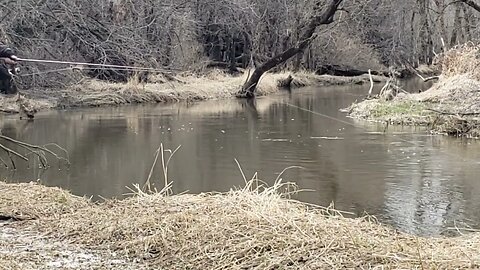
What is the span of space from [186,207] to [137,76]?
19.1 meters

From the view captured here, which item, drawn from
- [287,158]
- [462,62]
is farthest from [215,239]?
[462,62]

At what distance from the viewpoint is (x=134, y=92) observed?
24.3 meters

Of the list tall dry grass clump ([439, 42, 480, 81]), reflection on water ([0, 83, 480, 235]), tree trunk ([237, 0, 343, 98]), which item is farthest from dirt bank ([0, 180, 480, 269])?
tree trunk ([237, 0, 343, 98])

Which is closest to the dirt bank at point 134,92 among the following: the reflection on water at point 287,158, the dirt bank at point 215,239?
the reflection on water at point 287,158

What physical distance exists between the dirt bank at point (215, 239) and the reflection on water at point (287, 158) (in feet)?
6.86

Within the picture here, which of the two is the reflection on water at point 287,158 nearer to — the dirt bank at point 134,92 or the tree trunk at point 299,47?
the dirt bank at point 134,92

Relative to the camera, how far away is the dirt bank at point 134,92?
69.8ft

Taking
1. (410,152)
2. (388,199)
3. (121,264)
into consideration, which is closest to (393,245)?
(121,264)

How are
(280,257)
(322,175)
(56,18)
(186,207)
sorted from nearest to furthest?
(280,257) → (186,207) → (322,175) → (56,18)

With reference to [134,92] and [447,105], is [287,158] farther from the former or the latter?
[134,92]

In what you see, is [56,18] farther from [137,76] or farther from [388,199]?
[388,199]

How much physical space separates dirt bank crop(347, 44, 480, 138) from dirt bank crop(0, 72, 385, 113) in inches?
299

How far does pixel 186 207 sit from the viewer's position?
634cm

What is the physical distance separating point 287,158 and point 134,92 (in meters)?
13.5
